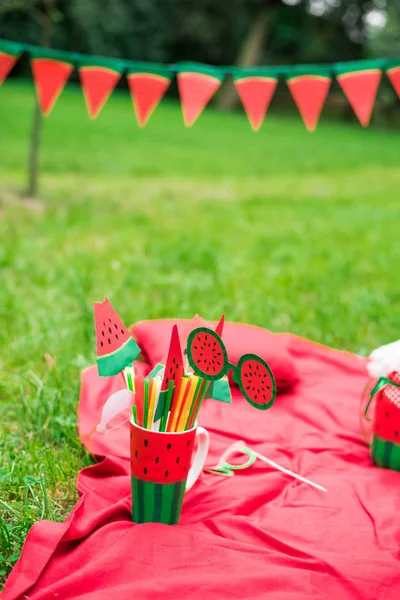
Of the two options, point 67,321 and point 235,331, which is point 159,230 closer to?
point 67,321

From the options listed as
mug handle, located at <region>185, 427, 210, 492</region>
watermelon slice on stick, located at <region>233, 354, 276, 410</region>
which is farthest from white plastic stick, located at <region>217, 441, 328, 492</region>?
watermelon slice on stick, located at <region>233, 354, 276, 410</region>

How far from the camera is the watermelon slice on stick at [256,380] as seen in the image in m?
1.70

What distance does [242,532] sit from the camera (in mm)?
1839

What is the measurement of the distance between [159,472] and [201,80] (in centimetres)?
241

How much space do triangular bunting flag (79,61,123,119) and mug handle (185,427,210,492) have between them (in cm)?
223

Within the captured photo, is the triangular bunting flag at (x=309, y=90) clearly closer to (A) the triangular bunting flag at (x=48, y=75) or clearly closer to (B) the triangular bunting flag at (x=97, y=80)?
(B) the triangular bunting flag at (x=97, y=80)

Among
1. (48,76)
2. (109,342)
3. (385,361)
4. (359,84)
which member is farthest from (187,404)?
(48,76)

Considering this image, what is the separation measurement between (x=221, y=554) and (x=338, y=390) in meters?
1.35

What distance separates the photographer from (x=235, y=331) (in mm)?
2865

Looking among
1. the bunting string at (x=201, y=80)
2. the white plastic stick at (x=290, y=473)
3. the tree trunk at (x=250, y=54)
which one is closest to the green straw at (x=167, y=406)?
the white plastic stick at (x=290, y=473)

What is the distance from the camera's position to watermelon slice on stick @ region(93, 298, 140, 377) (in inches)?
69.6

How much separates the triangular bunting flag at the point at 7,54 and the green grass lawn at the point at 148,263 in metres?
1.16

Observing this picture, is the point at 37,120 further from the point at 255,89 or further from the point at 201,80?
the point at 255,89

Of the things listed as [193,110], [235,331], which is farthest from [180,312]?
[193,110]
